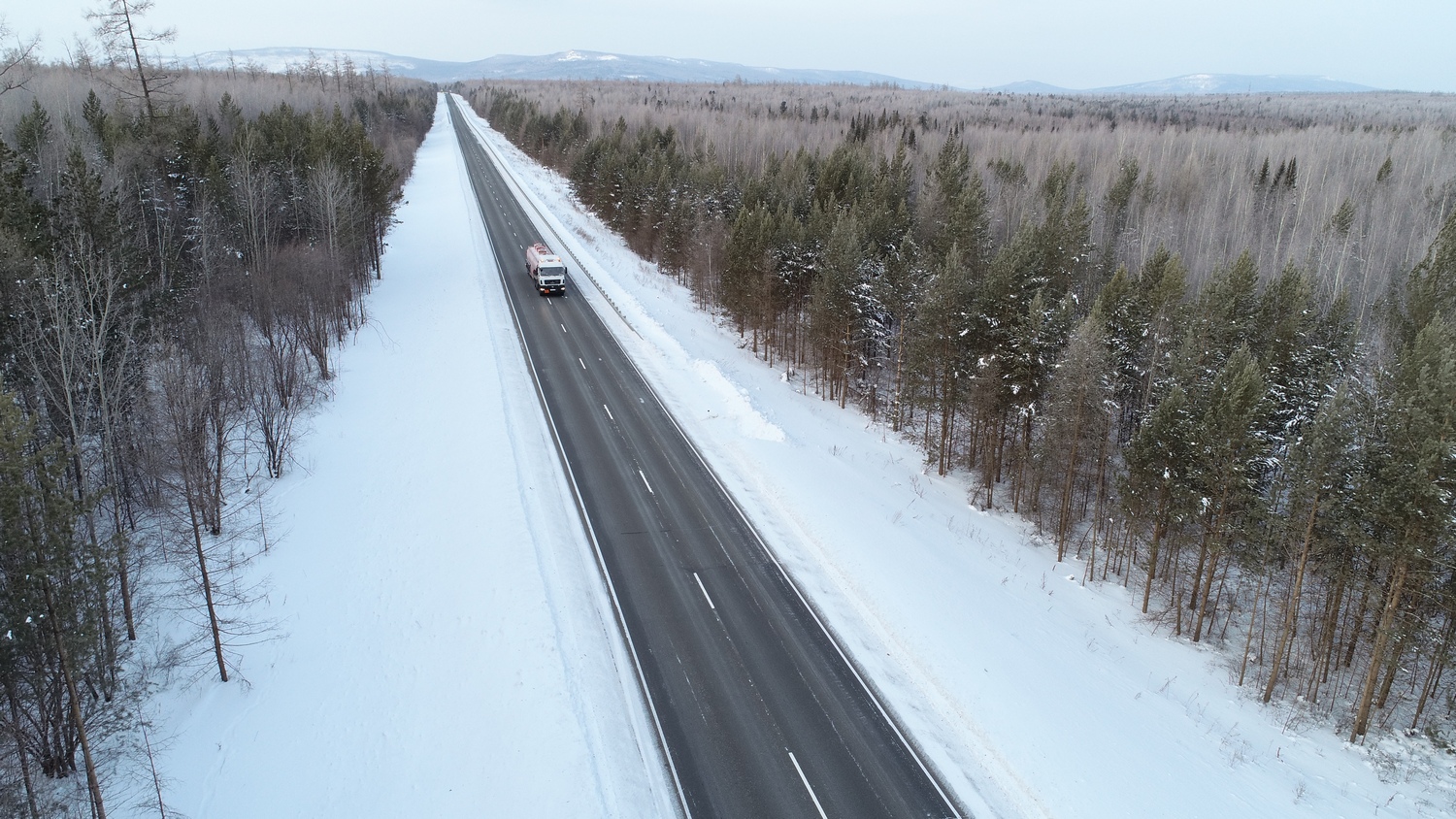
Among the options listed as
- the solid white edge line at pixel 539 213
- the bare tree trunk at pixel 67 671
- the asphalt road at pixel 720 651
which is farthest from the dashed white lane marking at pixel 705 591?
the solid white edge line at pixel 539 213

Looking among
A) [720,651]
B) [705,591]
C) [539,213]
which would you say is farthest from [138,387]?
[539,213]

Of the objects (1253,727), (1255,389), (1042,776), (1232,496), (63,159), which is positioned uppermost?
(63,159)

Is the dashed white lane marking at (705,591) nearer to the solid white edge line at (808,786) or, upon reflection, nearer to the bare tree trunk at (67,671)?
the solid white edge line at (808,786)

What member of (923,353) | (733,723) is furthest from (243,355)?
(923,353)

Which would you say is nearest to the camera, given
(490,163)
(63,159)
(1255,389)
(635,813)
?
(635,813)

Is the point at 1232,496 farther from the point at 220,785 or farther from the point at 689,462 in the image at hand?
the point at 220,785

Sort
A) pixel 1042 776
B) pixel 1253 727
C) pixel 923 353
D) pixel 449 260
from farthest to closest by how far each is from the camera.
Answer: pixel 449 260 < pixel 923 353 < pixel 1253 727 < pixel 1042 776

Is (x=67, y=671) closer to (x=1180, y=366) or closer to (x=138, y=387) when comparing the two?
(x=138, y=387)

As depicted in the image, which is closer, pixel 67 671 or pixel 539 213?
pixel 67 671
